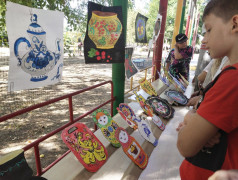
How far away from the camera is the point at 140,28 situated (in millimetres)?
3104

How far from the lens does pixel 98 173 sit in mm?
1398

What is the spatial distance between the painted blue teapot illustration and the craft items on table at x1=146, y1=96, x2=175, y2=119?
4.85 ft

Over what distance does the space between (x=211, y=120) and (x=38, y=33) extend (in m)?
1.34

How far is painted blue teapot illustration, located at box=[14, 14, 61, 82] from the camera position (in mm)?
1278

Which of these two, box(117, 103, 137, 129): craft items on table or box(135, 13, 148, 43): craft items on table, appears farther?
box(135, 13, 148, 43): craft items on table

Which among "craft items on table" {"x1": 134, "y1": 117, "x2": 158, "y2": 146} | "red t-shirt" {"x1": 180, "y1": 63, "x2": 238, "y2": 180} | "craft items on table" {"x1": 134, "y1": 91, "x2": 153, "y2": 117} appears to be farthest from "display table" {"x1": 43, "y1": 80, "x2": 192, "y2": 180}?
"red t-shirt" {"x1": 180, "y1": 63, "x2": 238, "y2": 180}

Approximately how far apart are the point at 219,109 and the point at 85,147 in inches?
46.6

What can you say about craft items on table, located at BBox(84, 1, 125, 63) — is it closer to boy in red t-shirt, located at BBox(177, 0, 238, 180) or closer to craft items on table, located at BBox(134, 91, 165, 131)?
craft items on table, located at BBox(134, 91, 165, 131)

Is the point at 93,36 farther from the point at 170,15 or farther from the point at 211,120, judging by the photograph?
the point at 170,15

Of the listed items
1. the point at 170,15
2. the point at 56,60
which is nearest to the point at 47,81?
the point at 56,60

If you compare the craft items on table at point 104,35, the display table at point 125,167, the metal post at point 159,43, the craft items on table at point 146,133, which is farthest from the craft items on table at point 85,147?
the metal post at point 159,43

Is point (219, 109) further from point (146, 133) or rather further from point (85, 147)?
point (146, 133)

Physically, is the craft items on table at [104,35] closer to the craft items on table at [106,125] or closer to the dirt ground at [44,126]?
the craft items on table at [106,125]

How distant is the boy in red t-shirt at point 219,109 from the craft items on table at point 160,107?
166 cm
